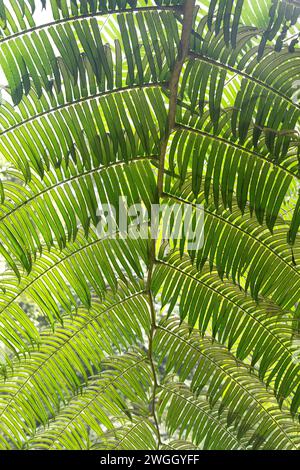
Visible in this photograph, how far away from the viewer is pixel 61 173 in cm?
127

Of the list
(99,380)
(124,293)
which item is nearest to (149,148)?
(124,293)

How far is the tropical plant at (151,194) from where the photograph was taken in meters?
1.09

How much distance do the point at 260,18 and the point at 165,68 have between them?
0.22m

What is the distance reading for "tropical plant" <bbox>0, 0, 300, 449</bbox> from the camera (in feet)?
3.58

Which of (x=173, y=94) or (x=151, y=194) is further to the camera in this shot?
(x=151, y=194)

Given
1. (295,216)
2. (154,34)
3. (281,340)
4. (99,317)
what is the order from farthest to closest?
(99,317), (281,340), (295,216), (154,34)

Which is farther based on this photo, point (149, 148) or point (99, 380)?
point (99, 380)

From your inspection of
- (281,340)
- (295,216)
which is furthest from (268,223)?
(281,340)

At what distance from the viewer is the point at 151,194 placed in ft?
4.33

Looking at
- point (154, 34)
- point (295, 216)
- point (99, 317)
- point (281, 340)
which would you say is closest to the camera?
point (154, 34)

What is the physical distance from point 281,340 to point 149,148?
25.0 inches
